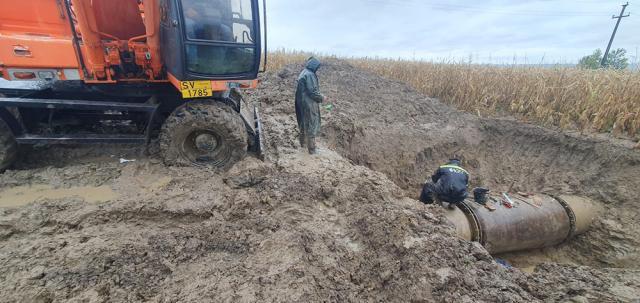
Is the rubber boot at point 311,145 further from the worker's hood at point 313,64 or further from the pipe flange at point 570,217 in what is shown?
the pipe flange at point 570,217

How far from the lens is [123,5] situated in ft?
13.3

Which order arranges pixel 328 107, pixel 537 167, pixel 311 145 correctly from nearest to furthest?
pixel 311 145 → pixel 537 167 → pixel 328 107

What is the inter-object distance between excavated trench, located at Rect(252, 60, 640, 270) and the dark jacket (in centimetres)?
143

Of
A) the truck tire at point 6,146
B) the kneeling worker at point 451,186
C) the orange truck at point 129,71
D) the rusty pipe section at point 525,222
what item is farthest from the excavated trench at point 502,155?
the truck tire at point 6,146

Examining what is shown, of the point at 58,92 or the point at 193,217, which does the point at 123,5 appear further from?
the point at 193,217

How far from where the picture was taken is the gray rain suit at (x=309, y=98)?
5004mm

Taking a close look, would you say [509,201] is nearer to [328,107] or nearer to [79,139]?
[328,107]

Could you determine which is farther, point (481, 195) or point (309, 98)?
point (309, 98)

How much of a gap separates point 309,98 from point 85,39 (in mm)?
3088

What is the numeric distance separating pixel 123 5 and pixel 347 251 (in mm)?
4211

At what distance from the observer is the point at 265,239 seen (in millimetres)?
2977

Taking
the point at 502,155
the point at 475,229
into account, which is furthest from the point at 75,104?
the point at 502,155

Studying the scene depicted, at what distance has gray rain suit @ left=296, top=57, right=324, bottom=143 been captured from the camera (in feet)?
16.4

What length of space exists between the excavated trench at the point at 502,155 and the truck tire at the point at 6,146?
4.24m
